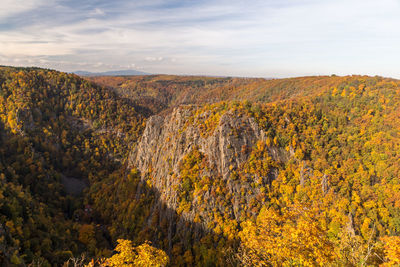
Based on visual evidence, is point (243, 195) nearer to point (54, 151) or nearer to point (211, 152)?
point (211, 152)

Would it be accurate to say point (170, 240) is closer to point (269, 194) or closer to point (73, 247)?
point (73, 247)

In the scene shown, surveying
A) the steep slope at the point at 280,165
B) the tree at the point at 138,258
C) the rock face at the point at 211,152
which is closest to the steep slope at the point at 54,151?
the steep slope at the point at 280,165

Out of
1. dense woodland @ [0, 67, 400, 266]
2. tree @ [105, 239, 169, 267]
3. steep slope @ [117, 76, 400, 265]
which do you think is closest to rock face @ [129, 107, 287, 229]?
steep slope @ [117, 76, 400, 265]

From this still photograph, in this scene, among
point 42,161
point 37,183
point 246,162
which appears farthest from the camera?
point 42,161

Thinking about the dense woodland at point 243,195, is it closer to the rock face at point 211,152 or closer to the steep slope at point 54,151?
the steep slope at point 54,151

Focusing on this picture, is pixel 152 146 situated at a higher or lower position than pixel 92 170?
higher

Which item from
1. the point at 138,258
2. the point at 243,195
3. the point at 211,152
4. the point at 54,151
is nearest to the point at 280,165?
the point at 243,195

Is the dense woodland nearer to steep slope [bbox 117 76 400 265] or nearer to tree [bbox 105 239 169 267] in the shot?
tree [bbox 105 239 169 267]

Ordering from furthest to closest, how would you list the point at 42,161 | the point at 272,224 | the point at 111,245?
1. the point at 42,161
2. the point at 111,245
3. the point at 272,224

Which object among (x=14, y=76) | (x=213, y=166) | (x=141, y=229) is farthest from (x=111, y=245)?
(x=14, y=76)
